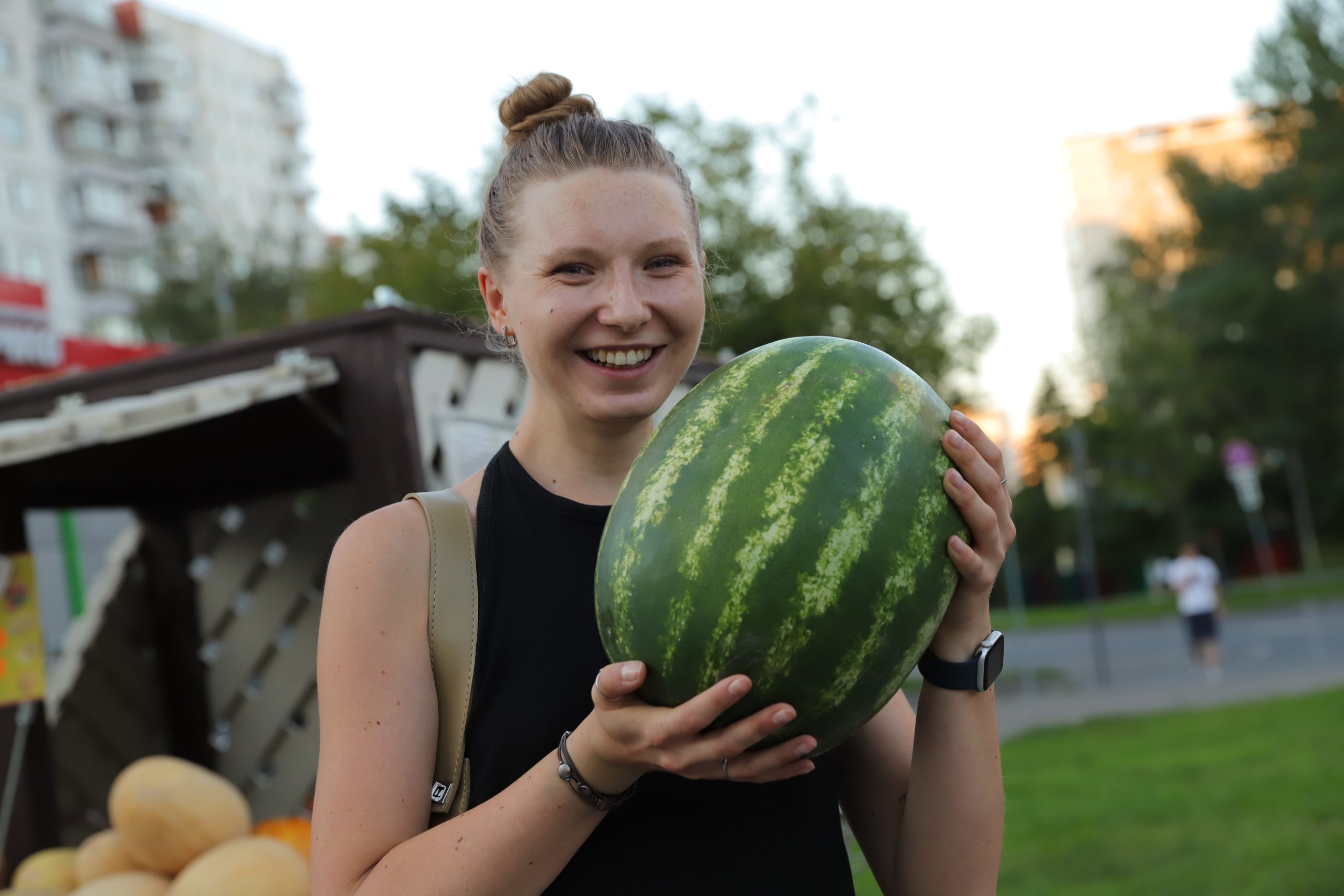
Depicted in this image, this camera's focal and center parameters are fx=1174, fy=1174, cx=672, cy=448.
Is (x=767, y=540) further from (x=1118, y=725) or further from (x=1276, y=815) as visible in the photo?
(x=1118, y=725)

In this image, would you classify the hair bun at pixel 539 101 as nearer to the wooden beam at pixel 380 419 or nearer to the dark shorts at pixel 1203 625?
the wooden beam at pixel 380 419

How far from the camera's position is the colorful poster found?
13.3 ft

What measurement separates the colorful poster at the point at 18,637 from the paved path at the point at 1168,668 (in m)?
9.60

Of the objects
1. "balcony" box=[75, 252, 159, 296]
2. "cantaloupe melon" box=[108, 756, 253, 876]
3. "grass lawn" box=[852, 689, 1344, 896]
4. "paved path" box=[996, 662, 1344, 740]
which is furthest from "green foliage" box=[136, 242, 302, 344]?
"balcony" box=[75, 252, 159, 296]

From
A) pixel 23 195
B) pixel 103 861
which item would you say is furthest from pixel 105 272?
pixel 103 861

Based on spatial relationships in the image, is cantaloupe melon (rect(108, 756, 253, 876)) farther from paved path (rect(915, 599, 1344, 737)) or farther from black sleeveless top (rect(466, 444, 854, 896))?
paved path (rect(915, 599, 1344, 737))

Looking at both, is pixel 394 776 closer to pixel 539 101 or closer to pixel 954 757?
pixel 954 757

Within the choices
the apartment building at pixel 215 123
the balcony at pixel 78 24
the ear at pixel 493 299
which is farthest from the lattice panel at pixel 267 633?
the balcony at pixel 78 24

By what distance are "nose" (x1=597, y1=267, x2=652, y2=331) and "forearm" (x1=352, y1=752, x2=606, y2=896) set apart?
2.18 feet

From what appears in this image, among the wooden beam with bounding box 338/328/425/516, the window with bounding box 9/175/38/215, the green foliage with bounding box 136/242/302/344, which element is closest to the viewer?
the wooden beam with bounding box 338/328/425/516

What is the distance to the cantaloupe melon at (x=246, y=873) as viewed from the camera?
3.14 m

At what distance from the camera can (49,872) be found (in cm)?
368

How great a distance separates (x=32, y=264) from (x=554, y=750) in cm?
5807

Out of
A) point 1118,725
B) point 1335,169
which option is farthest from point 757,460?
point 1335,169
